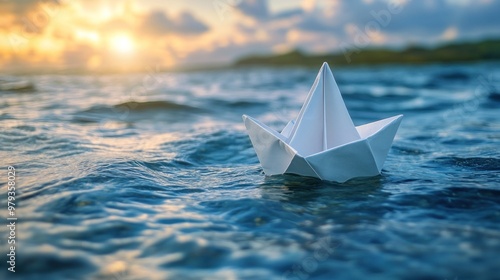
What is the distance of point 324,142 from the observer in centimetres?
568

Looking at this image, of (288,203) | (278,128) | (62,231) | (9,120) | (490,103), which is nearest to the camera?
(62,231)

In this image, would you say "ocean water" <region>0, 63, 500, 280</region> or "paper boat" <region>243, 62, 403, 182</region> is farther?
"paper boat" <region>243, 62, 403, 182</region>

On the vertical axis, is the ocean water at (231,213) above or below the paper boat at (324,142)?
below

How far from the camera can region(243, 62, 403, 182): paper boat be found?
17.2ft

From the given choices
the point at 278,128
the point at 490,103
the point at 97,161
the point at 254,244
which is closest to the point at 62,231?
Answer: the point at 254,244

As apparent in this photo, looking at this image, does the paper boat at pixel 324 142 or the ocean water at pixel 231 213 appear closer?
the ocean water at pixel 231 213

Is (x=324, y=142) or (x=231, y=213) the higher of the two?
(x=324, y=142)

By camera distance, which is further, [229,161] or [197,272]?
[229,161]

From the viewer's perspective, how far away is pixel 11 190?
5.44m

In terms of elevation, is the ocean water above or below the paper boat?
below

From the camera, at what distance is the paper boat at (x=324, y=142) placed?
5.25 metres

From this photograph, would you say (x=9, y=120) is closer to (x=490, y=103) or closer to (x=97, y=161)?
(x=97, y=161)

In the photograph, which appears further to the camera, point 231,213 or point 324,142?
point 324,142

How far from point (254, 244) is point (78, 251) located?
1.51 meters
